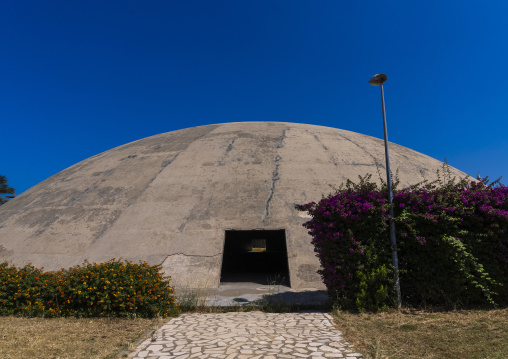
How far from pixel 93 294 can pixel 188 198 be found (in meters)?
4.75

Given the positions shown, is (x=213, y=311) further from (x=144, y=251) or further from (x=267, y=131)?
(x=267, y=131)

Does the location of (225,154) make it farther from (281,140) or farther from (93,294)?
(93,294)

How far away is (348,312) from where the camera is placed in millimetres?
7293

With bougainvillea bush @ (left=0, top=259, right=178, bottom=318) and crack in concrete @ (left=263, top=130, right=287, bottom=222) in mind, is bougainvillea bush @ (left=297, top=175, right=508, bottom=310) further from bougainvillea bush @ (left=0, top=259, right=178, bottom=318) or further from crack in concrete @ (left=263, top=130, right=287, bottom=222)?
bougainvillea bush @ (left=0, top=259, right=178, bottom=318)

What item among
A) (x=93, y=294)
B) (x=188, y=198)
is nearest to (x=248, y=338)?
(x=93, y=294)

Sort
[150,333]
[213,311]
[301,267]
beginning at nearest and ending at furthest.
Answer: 1. [150,333]
2. [213,311]
3. [301,267]

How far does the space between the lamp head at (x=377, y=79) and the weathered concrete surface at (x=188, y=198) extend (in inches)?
159

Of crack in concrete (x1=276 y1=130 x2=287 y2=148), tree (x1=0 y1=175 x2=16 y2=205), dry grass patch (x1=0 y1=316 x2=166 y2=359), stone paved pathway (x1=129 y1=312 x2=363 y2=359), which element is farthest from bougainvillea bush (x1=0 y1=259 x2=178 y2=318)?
tree (x1=0 y1=175 x2=16 y2=205)

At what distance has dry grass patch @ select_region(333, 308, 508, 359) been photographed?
4.77 m

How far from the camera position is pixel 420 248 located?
7551 mm

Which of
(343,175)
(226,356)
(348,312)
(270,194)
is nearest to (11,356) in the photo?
(226,356)

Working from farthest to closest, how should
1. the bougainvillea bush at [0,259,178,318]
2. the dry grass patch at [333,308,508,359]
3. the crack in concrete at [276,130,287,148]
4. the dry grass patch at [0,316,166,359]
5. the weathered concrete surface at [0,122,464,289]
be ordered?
the crack in concrete at [276,130,287,148] < the weathered concrete surface at [0,122,464,289] < the bougainvillea bush at [0,259,178,318] < the dry grass patch at [0,316,166,359] < the dry grass patch at [333,308,508,359]

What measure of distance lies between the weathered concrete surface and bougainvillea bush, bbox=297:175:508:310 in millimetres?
1861

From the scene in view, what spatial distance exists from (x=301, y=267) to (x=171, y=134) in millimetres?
10961
